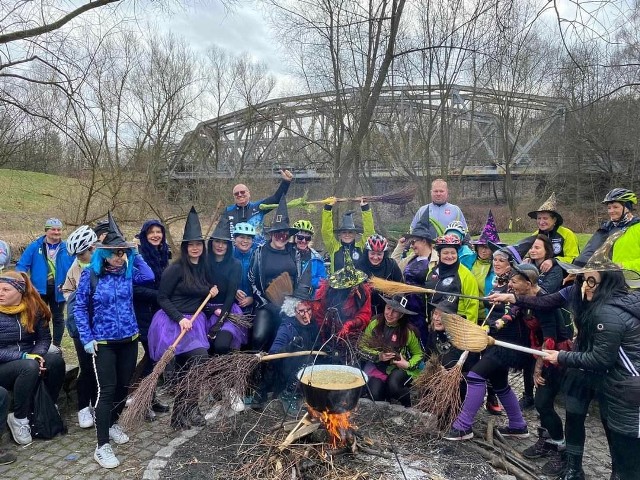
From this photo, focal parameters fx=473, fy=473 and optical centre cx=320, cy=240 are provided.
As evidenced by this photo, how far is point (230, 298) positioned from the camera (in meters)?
5.29

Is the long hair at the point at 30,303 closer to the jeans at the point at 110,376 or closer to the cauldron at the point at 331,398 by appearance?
the jeans at the point at 110,376

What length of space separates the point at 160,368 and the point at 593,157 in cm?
2796

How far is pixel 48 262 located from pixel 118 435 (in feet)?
11.3

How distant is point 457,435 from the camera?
14.3ft

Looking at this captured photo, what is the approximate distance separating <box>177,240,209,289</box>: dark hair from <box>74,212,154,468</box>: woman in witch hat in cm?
55

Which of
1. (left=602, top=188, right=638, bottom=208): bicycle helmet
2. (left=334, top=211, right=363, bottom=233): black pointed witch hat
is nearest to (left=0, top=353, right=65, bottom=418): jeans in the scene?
(left=334, top=211, right=363, bottom=233): black pointed witch hat

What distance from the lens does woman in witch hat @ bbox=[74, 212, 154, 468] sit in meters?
4.30

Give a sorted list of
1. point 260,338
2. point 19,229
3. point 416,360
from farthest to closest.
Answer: point 19,229 → point 260,338 → point 416,360

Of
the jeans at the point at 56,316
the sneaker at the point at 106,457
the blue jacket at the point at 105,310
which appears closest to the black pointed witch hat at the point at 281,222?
the blue jacket at the point at 105,310

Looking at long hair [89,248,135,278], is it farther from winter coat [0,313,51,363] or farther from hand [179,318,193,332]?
winter coat [0,313,51,363]

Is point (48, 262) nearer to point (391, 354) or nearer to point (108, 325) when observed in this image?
point (108, 325)

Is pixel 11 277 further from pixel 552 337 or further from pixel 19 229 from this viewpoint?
pixel 19 229

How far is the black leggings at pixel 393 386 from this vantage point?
4.98m

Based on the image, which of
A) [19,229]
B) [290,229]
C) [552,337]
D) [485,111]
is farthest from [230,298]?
[485,111]
